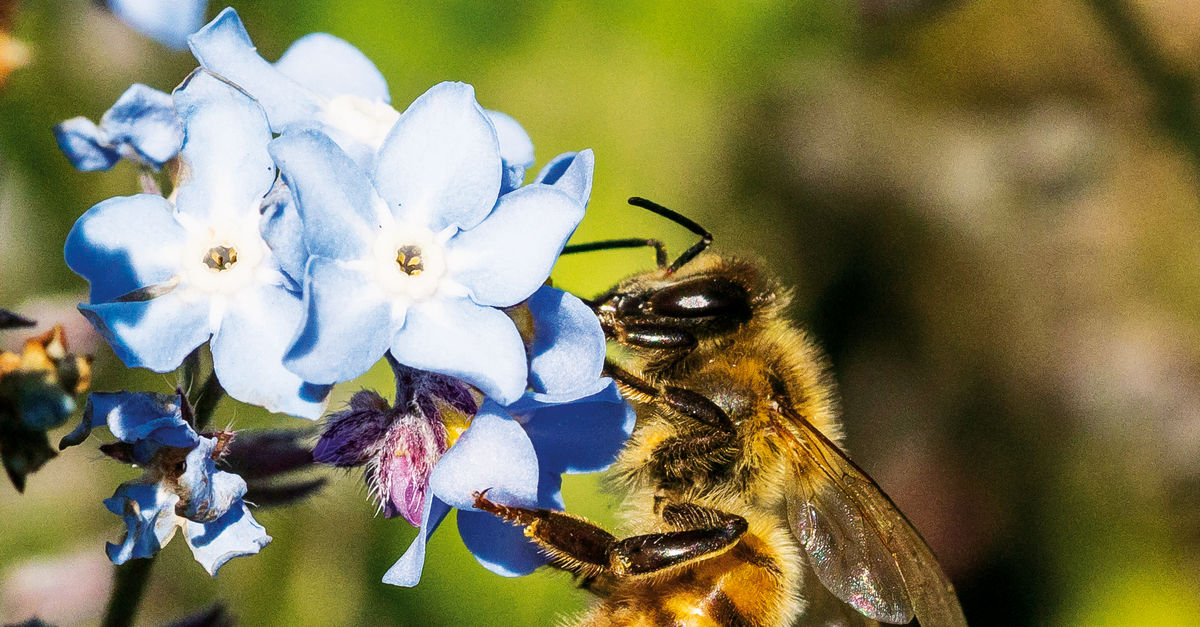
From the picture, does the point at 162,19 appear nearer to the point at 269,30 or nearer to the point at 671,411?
the point at 671,411

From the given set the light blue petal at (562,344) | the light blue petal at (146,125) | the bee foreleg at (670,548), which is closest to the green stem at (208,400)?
the light blue petal at (146,125)

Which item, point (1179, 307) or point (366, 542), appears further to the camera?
point (1179, 307)

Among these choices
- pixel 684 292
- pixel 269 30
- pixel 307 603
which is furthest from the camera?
pixel 269 30

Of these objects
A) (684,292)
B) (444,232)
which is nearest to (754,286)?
(684,292)

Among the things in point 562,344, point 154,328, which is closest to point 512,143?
point 562,344

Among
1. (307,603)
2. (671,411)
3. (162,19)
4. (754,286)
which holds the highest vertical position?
(162,19)

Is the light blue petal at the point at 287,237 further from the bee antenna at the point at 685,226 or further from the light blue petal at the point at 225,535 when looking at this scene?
the bee antenna at the point at 685,226

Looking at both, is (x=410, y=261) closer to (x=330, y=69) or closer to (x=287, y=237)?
(x=287, y=237)
